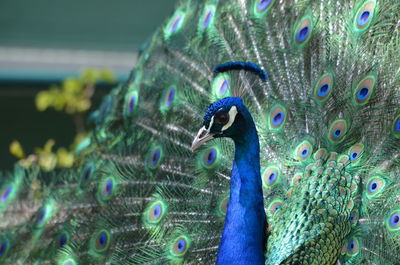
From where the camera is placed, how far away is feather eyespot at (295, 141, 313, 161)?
2006mm

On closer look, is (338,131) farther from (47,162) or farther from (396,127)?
(47,162)

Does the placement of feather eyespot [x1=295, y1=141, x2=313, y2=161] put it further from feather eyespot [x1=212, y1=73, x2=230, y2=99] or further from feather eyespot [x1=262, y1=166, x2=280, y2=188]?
feather eyespot [x1=212, y1=73, x2=230, y2=99]

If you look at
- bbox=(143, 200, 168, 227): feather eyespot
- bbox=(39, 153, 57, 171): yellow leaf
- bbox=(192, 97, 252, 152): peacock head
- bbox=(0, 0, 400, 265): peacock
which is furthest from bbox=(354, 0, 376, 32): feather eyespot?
bbox=(39, 153, 57, 171): yellow leaf

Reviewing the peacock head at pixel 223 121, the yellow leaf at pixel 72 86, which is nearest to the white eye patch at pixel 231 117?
the peacock head at pixel 223 121

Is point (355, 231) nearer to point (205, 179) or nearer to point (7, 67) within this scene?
point (205, 179)

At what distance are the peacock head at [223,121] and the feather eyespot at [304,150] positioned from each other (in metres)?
0.36

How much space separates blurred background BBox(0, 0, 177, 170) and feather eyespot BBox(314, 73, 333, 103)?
8.16ft

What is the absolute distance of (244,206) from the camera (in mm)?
1729

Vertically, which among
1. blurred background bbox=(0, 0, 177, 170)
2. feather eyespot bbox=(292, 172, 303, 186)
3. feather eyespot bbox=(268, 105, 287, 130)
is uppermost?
blurred background bbox=(0, 0, 177, 170)

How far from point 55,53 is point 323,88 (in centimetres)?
302

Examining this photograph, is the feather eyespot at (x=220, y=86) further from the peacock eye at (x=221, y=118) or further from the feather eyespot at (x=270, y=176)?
the peacock eye at (x=221, y=118)

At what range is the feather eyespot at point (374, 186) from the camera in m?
1.88

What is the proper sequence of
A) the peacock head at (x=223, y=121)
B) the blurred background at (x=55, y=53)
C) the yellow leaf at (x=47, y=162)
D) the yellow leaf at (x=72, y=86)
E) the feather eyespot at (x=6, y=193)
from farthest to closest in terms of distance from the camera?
the blurred background at (x=55, y=53), the yellow leaf at (x=72, y=86), the yellow leaf at (x=47, y=162), the feather eyespot at (x=6, y=193), the peacock head at (x=223, y=121)

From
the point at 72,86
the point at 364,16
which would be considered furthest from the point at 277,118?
the point at 72,86
